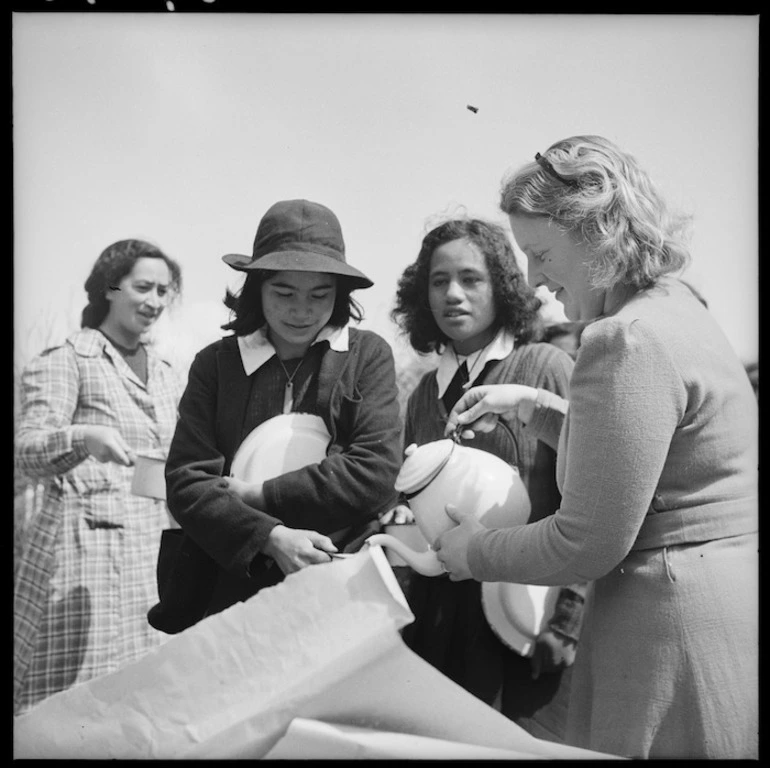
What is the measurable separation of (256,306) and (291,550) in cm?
53

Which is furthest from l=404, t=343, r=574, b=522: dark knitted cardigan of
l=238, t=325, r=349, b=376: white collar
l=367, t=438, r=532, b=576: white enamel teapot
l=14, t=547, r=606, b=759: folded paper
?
l=14, t=547, r=606, b=759: folded paper

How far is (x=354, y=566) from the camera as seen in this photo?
1.51 m

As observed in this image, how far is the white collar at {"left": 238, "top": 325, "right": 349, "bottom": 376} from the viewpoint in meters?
1.85

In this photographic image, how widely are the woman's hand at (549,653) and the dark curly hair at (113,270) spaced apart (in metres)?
1.09

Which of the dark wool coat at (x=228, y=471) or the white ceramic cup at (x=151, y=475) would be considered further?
the white ceramic cup at (x=151, y=475)

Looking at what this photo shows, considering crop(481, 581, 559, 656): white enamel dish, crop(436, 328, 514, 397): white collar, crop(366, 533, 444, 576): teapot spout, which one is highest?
crop(436, 328, 514, 397): white collar

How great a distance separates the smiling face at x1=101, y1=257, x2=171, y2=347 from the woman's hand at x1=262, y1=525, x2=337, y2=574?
590 mm

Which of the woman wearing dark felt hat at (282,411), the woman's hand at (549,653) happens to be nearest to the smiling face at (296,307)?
the woman wearing dark felt hat at (282,411)

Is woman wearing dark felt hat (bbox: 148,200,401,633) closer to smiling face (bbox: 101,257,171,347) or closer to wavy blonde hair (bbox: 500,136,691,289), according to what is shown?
smiling face (bbox: 101,257,171,347)

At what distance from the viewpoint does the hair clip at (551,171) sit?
5.13 feet

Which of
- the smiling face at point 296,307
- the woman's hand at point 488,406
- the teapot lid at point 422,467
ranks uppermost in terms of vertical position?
the smiling face at point 296,307

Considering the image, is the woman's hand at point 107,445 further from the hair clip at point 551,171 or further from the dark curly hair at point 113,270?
the hair clip at point 551,171

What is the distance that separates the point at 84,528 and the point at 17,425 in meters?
0.35

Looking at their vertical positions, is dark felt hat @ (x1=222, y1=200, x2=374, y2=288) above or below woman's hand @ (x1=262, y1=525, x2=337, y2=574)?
above
